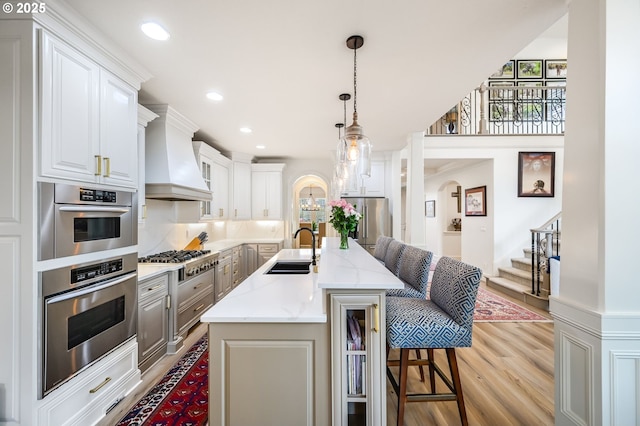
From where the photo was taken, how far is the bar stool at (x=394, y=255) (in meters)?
2.84

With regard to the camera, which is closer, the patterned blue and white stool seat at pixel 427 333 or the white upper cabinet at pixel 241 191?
the patterned blue and white stool seat at pixel 427 333

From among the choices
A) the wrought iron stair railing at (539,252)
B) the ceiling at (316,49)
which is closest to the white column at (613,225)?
the ceiling at (316,49)

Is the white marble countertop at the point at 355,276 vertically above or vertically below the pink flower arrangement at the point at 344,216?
below

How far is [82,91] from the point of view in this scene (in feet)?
5.56

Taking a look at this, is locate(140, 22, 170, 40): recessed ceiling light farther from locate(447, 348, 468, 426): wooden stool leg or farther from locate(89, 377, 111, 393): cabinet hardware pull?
locate(447, 348, 468, 426): wooden stool leg

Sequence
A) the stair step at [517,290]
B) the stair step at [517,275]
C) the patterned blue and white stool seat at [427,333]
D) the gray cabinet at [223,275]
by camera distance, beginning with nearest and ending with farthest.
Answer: the patterned blue and white stool seat at [427,333] → the gray cabinet at [223,275] → the stair step at [517,290] → the stair step at [517,275]

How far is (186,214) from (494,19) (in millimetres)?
3922

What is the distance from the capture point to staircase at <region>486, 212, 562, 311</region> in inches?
163

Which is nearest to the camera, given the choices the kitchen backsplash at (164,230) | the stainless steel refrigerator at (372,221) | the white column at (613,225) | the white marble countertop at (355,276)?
the white column at (613,225)

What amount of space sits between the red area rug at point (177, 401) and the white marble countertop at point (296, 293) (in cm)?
96

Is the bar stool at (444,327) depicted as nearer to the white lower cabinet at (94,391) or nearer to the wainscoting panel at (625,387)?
the wainscoting panel at (625,387)

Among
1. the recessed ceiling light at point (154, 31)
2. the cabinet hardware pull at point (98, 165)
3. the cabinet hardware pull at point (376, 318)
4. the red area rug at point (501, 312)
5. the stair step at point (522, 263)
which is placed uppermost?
the recessed ceiling light at point (154, 31)

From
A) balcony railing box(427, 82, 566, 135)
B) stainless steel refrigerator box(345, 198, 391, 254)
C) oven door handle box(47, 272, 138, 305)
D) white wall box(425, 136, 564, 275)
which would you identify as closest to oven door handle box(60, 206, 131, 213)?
oven door handle box(47, 272, 138, 305)

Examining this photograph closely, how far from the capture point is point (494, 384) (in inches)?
86.7
